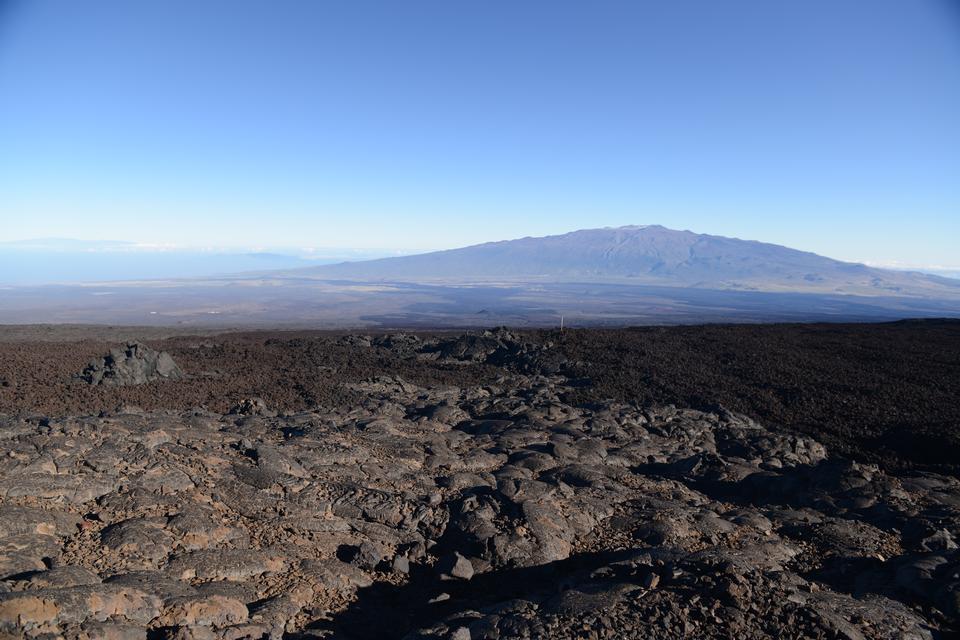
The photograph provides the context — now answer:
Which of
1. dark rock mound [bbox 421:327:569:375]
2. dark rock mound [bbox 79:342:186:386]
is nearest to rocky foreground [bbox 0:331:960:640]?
dark rock mound [bbox 79:342:186:386]

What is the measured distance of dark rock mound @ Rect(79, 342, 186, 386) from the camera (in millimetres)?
15812

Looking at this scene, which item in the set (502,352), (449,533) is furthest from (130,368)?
(449,533)

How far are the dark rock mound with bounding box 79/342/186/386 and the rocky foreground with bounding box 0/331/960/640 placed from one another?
114 inches

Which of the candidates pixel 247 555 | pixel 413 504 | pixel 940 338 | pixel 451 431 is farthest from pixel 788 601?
pixel 940 338

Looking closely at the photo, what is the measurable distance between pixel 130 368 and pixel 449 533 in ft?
38.5

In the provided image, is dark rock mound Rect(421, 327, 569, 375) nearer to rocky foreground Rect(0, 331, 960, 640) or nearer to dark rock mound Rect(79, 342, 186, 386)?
rocky foreground Rect(0, 331, 960, 640)

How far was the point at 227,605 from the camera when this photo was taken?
6.01 meters

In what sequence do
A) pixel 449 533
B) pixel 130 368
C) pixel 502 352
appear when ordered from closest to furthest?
pixel 449 533
pixel 130 368
pixel 502 352

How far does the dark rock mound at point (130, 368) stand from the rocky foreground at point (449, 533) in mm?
2905

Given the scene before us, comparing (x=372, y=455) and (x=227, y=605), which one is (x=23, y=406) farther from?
(x=227, y=605)

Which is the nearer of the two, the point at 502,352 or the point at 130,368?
the point at 130,368

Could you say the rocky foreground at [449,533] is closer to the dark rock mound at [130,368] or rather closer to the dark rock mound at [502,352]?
the dark rock mound at [130,368]

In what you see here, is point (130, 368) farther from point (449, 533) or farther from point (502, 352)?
point (449, 533)

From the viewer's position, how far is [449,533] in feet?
27.8
